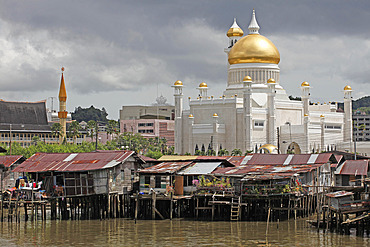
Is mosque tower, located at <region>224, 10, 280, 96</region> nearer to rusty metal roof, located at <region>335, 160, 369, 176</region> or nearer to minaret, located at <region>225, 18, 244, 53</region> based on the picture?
minaret, located at <region>225, 18, 244, 53</region>

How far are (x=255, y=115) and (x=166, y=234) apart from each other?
5897cm

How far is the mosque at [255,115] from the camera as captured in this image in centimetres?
9469

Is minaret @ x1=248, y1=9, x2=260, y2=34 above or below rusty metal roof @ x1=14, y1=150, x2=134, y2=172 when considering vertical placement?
above

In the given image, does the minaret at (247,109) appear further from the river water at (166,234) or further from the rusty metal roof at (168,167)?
the river water at (166,234)

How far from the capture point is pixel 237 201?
41.8 meters

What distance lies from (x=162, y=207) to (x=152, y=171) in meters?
2.34

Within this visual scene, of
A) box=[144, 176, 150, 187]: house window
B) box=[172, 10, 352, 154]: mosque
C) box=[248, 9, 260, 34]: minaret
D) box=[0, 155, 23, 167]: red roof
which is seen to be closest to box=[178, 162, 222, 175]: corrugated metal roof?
box=[144, 176, 150, 187]: house window

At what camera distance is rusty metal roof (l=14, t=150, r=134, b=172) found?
148ft

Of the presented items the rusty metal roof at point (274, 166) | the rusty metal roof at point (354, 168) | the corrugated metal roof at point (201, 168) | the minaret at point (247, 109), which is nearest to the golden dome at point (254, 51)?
the minaret at point (247, 109)

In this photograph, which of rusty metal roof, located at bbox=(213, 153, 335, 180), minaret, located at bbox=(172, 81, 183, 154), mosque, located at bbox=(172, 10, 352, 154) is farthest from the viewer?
minaret, located at bbox=(172, 81, 183, 154)

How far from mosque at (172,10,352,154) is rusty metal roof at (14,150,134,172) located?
46.4m

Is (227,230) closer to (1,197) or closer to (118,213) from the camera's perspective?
(118,213)

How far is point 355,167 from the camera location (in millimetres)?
48438

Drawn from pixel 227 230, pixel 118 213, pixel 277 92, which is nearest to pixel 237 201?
pixel 227 230
